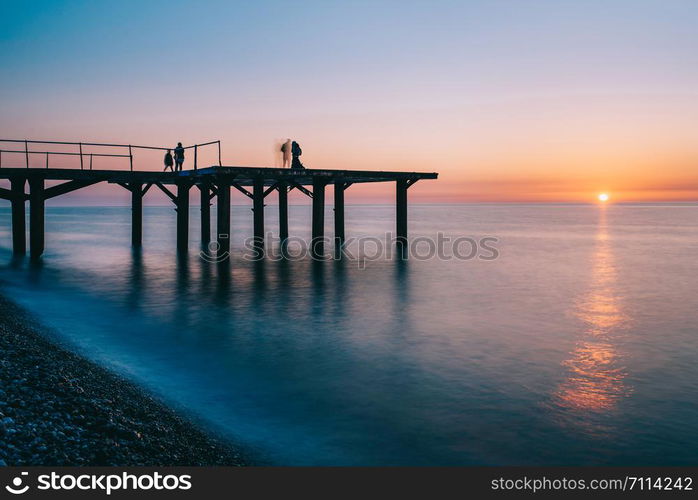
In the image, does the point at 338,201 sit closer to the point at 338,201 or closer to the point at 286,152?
the point at 338,201

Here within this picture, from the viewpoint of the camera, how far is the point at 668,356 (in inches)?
404

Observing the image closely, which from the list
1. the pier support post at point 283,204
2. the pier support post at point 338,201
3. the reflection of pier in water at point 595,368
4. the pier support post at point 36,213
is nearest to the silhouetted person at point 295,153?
the pier support post at point 338,201

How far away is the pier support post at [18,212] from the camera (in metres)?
22.3

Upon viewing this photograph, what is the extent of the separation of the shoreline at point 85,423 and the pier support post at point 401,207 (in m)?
20.5

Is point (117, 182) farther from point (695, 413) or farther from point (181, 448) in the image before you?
point (695, 413)

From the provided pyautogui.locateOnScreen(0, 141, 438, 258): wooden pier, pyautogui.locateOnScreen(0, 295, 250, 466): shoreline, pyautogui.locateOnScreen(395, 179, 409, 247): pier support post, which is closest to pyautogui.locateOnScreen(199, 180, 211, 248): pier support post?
pyautogui.locateOnScreen(0, 141, 438, 258): wooden pier

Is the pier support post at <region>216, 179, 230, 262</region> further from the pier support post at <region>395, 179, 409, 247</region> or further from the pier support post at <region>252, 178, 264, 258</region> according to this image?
the pier support post at <region>395, 179, 409, 247</region>

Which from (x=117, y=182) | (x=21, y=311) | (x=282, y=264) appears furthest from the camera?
(x=117, y=182)

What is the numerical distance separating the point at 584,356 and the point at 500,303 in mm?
5509

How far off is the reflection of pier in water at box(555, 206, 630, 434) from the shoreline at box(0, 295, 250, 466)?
4.32 meters

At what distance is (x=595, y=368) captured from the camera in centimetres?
943

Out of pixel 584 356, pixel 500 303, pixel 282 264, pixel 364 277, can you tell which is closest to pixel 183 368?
pixel 584 356

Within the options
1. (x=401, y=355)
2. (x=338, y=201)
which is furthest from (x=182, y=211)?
(x=401, y=355)

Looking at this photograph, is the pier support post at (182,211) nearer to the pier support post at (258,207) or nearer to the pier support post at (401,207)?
the pier support post at (258,207)
